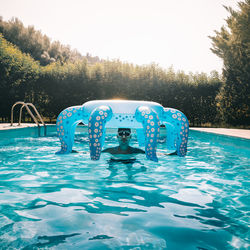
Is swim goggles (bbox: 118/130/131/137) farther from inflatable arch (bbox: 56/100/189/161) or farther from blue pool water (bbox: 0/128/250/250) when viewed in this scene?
blue pool water (bbox: 0/128/250/250)

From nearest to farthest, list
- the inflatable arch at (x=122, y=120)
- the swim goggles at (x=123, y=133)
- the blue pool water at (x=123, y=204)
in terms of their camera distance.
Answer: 1. the blue pool water at (x=123, y=204)
2. the inflatable arch at (x=122, y=120)
3. the swim goggles at (x=123, y=133)

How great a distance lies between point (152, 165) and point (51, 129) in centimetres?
930

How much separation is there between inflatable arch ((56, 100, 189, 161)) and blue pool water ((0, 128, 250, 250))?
54 cm

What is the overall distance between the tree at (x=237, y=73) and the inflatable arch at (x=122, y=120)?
1153 cm

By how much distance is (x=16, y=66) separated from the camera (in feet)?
57.9

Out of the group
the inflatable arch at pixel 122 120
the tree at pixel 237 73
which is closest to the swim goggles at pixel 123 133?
the inflatable arch at pixel 122 120

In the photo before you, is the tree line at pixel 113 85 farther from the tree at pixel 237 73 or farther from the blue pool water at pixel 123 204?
the blue pool water at pixel 123 204

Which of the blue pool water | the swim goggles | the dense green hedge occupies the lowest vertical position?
the blue pool water

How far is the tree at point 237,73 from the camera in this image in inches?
618

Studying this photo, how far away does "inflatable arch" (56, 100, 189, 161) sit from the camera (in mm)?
4984

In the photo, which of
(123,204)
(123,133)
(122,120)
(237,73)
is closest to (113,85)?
(237,73)

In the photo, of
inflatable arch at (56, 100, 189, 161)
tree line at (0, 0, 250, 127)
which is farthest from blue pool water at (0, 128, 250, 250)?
tree line at (0, 0, 250, 127)

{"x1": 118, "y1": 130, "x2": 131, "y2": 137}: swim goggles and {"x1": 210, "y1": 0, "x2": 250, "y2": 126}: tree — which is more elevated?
{"x1": 210, "y1": 0, "x2": 250, "y2": 126}: tree

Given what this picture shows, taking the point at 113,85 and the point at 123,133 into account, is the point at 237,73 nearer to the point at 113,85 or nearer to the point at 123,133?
the point at 113,85
